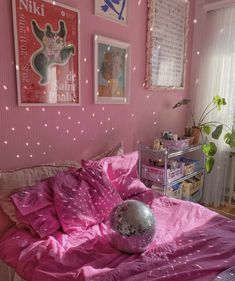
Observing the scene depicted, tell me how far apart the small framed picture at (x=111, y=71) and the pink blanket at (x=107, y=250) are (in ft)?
2.65

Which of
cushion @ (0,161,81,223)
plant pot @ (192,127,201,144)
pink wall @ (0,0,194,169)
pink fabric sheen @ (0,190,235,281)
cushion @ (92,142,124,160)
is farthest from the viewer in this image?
plant pot @ (192,127,201,144)

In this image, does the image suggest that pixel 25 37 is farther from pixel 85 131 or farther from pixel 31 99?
pixel 85 131

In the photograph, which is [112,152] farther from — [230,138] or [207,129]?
[230,138]

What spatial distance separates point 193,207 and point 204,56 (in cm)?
188

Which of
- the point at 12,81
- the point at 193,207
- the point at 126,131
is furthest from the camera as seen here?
the point at 126,131

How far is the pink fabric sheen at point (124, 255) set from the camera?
42.8 inches

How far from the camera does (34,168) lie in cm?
158

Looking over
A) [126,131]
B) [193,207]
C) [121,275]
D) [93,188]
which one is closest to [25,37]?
[93,188]

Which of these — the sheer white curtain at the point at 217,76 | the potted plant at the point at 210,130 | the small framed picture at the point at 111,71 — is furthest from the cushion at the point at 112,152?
the sheer white curtain at the point at 217,76

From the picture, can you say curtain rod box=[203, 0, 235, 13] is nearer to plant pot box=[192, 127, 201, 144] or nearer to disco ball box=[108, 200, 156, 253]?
plant pot box=[192, 127, 201, 144]

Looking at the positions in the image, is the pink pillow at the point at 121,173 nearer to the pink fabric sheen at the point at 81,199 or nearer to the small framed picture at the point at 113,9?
the pink fabric sheen at the point at 81,199

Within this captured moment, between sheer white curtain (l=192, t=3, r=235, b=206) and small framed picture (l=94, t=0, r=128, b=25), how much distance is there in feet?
3.86

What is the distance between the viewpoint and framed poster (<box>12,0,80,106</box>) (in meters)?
1.52

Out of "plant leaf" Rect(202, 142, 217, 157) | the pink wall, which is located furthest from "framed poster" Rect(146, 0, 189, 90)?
"plant leaf" Rect(202, 142, 217, 157)
